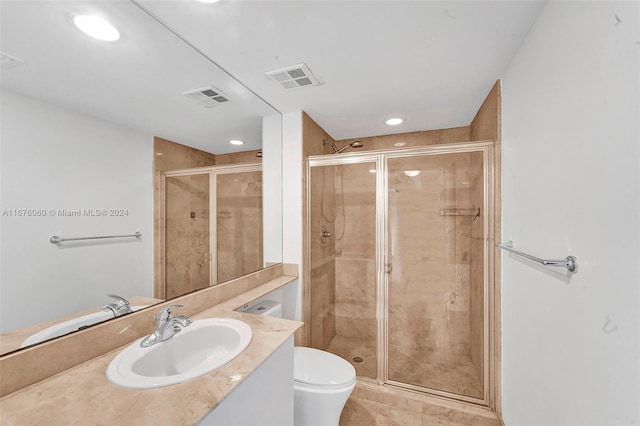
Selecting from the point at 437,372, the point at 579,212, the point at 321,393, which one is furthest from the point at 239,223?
the point at 437,372

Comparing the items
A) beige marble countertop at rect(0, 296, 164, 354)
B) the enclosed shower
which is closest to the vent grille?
beige marble countertop at rect(0, 296, 164, 354)

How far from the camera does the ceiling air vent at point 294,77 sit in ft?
4.85

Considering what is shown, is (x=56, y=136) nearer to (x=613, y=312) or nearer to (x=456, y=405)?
(x=613, y=312)

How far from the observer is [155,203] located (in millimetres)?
1170

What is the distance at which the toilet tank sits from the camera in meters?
1.72

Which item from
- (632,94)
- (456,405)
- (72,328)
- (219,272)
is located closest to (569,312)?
(632,94)

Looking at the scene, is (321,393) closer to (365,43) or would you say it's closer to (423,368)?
(423,368)

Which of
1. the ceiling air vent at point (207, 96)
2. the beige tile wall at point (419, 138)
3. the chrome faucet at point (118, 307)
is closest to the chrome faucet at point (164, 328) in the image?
the chrome faucet at point (118, 307)

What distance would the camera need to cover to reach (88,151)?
933 mm

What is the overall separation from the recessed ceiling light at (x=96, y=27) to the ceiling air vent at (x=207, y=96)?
387 mm

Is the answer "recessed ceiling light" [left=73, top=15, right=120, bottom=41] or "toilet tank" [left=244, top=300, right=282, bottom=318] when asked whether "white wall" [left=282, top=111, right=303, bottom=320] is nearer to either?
"toilet tank" [left=244, top=300, right=282, bottom=318]

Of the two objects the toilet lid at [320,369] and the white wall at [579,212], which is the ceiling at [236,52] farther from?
the toilet lid at [320,369]

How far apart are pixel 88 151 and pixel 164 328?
30.3 inches

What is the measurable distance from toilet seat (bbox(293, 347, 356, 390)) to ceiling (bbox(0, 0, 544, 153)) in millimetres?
1504
